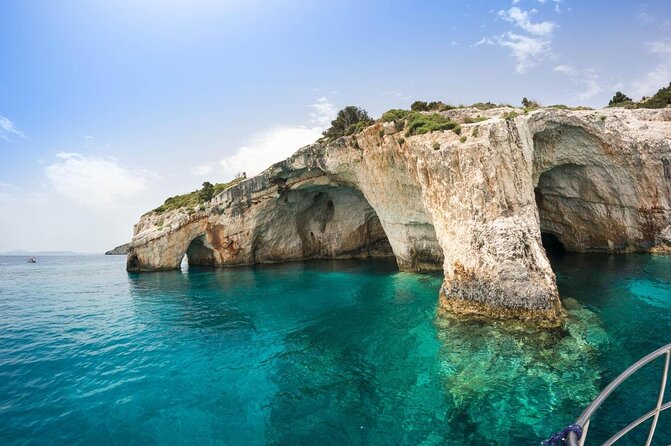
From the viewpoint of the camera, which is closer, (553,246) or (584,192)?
(584,192)

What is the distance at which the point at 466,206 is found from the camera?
16.3 meters

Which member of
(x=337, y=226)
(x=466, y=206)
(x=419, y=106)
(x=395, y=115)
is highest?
(x=419, y=106)

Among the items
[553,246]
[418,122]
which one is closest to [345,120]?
[418,122]

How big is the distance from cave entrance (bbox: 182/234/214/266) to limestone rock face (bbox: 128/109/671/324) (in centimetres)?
21

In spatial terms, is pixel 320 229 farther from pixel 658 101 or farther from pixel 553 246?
pixel 658 101

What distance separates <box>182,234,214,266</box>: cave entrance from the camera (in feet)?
142

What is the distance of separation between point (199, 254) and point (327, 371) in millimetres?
38368

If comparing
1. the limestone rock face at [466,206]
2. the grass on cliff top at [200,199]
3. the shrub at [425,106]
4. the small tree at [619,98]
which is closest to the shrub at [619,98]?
the small tree at [619,98]

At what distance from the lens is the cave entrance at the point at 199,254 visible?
43219mm

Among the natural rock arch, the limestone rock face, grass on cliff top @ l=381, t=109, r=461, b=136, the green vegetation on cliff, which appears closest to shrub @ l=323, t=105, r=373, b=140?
the limestone rock face

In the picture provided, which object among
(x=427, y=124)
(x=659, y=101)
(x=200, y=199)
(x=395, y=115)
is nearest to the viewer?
(x=427, y=124)

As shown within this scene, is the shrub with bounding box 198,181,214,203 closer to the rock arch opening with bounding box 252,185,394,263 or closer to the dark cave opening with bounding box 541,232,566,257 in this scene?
the rock arch opening with bounding box 252,185,394,263

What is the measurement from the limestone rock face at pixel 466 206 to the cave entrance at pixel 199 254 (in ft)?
0.69

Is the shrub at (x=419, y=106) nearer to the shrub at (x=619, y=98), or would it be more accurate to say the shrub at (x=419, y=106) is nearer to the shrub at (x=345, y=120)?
the shrub at (x=345, y=120)
